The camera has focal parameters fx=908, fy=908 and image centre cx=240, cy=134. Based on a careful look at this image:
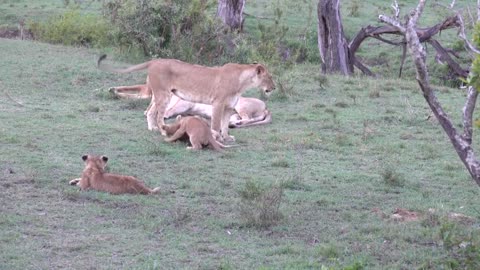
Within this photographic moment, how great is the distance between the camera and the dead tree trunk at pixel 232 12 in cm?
2186

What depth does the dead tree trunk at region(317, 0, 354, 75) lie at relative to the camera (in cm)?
2000

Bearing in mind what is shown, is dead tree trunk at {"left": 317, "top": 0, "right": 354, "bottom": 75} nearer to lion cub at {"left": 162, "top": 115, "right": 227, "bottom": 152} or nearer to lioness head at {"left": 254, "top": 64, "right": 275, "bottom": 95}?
lioness head at {"left": 254, "top": 64, "right": 275, "bottom": 95}

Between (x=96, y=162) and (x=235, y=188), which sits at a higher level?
(x=96, y=162)

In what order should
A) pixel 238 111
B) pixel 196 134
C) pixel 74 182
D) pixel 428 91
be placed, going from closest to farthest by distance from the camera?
pixel 428 91, pixel 74 182, pixel 196 134, pixel 238 111

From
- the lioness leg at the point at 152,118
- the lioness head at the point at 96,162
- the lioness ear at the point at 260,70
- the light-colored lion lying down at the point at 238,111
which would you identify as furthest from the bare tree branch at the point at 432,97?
the light-colored lion lying down at the point at 238,111

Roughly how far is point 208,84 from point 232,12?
435 inches

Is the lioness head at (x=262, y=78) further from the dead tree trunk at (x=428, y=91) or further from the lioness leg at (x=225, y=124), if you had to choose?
the dead tree trunk at (x=428, y=91)

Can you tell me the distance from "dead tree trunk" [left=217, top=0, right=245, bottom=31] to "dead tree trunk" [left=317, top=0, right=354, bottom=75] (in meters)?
2.43

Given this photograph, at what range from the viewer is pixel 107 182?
8039mm

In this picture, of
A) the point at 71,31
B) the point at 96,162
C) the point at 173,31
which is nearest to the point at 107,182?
the point at 96,162

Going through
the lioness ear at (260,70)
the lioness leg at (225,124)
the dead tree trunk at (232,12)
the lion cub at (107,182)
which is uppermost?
the lioness ear at (260,70)

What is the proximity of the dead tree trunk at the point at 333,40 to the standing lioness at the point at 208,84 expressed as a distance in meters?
8.72

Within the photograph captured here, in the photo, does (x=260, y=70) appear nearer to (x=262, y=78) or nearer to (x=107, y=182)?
(x=262, y=78)

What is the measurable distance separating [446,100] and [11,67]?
291 inches
